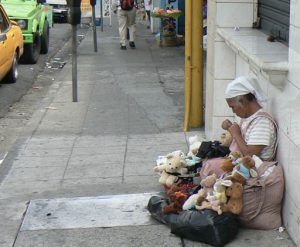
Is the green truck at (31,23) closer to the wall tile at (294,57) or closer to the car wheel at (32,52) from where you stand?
the car wheel at (32,52)

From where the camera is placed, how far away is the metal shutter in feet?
17.7

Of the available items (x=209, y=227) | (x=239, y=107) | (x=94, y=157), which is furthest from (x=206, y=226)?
(x=94, y=157)

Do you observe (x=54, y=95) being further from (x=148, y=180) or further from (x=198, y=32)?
(x=148, y=180)

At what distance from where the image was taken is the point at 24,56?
15305 millimetres

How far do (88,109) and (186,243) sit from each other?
18.3 feet

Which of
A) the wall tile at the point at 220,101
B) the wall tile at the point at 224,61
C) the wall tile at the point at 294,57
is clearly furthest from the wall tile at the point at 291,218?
the wall tile at the point at 224,61

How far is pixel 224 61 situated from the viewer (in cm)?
696

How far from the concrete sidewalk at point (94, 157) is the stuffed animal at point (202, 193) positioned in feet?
0.87

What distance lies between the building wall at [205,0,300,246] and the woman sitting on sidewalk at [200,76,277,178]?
8 centimetres

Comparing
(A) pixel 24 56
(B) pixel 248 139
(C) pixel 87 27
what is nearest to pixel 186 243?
(B) pixel 248 139

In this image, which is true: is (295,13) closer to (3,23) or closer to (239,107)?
(239,107)

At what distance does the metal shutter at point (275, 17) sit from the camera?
5.40 metres

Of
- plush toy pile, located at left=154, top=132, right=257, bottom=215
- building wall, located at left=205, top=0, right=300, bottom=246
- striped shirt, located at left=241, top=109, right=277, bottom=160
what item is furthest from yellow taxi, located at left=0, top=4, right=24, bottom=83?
striped shirt, located at left=241, top=109, right=277, bottom=160

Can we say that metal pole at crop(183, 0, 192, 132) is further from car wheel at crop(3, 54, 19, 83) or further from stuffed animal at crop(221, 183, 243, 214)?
car wheel at crop(3, 54, 19, 83)
